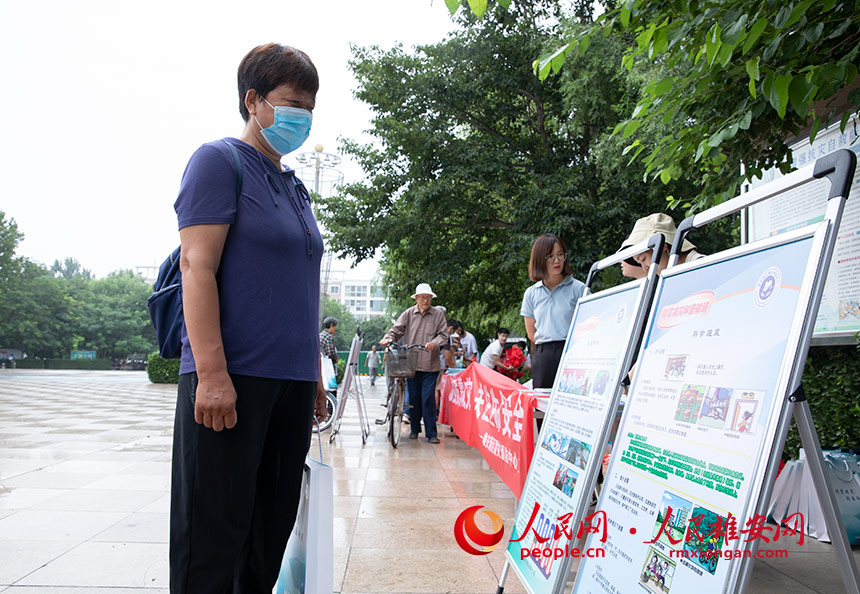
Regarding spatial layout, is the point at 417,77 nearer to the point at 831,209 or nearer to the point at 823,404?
the point at 823,404

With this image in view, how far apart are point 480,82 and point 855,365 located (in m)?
11.6

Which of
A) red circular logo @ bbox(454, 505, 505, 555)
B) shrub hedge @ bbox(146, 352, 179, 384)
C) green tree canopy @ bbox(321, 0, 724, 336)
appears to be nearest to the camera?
red circular logo @ bbox(454, 505, 505, 555)

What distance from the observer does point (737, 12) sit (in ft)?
7.86

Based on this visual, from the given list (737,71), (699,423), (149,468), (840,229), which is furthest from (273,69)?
(149,468)

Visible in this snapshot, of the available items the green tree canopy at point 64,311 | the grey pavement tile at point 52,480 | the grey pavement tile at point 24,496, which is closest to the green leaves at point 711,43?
the grey pavement tile at point 24,496

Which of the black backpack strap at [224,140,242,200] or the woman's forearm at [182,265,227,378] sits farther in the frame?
the black backpack strap at [224,140,242,200]

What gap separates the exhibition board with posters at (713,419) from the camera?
1.40 meters

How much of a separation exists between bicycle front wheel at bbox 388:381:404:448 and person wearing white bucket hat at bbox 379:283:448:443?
0.21 m

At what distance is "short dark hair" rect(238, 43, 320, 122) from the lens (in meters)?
1.92

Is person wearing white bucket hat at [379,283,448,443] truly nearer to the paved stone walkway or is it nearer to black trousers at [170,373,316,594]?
the paved stone walkway

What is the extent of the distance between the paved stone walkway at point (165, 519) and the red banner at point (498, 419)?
279 mm

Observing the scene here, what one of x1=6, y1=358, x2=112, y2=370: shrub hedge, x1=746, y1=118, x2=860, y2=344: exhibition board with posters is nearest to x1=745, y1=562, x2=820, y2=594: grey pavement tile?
x1=746, y1=118, x2=860, y2=344: exhibition board with posters

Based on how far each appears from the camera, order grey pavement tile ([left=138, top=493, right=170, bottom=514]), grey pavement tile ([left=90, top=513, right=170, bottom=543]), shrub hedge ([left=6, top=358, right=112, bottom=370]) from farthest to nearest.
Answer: shrub hedge ([left=6, top=358, right=112, bottom=370]) < grey pavement tile ([left=138, top=493, right=170, bottom=514]) < grey pavement tile ([left=90, top=513, right=170, bottom=543])

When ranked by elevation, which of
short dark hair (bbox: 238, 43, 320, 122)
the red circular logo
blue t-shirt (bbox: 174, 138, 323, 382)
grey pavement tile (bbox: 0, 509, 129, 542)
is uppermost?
short dark hair (bbox: 238, 43, 320, 122)
